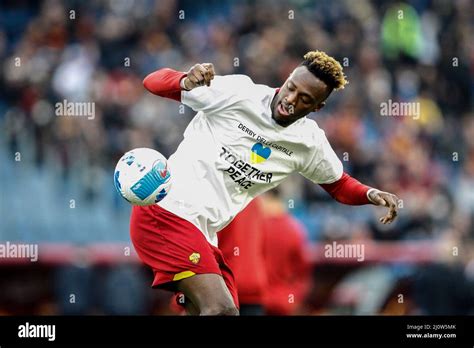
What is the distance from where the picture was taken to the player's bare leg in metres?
6.77

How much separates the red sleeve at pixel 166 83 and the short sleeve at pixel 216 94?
0.09 metres

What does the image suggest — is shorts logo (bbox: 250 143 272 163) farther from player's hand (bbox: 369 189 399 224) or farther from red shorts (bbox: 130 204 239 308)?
player's hand (bbox: 369 189 399 224)

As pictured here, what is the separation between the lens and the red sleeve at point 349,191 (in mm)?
7516

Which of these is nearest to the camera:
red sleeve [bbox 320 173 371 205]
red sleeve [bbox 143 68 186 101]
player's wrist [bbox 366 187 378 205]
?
red sleeve [bbox 143 68 186 101]

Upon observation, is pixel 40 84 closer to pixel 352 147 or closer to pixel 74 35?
pixel 74 35

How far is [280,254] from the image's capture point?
9.96 m

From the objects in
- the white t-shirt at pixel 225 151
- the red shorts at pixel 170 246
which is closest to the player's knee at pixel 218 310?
the red shorts at pixel 170 246

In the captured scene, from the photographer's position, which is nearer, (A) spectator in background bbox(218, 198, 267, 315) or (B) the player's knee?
(B) the player's knee

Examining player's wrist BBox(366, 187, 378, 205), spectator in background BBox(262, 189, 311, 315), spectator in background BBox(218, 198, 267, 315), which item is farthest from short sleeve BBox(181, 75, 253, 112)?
spectator in background BBox(262, 189, 311, 315)

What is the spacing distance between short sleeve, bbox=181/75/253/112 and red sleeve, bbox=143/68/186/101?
9 centimetres

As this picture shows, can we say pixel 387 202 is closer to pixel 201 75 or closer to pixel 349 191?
pixel 349 191

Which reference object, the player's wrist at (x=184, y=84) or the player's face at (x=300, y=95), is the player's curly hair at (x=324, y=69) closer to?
the player's face at (x=300, y=95)

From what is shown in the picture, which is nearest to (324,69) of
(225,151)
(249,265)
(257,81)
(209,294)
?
(225,151)

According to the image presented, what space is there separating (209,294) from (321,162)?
1.25 meters
